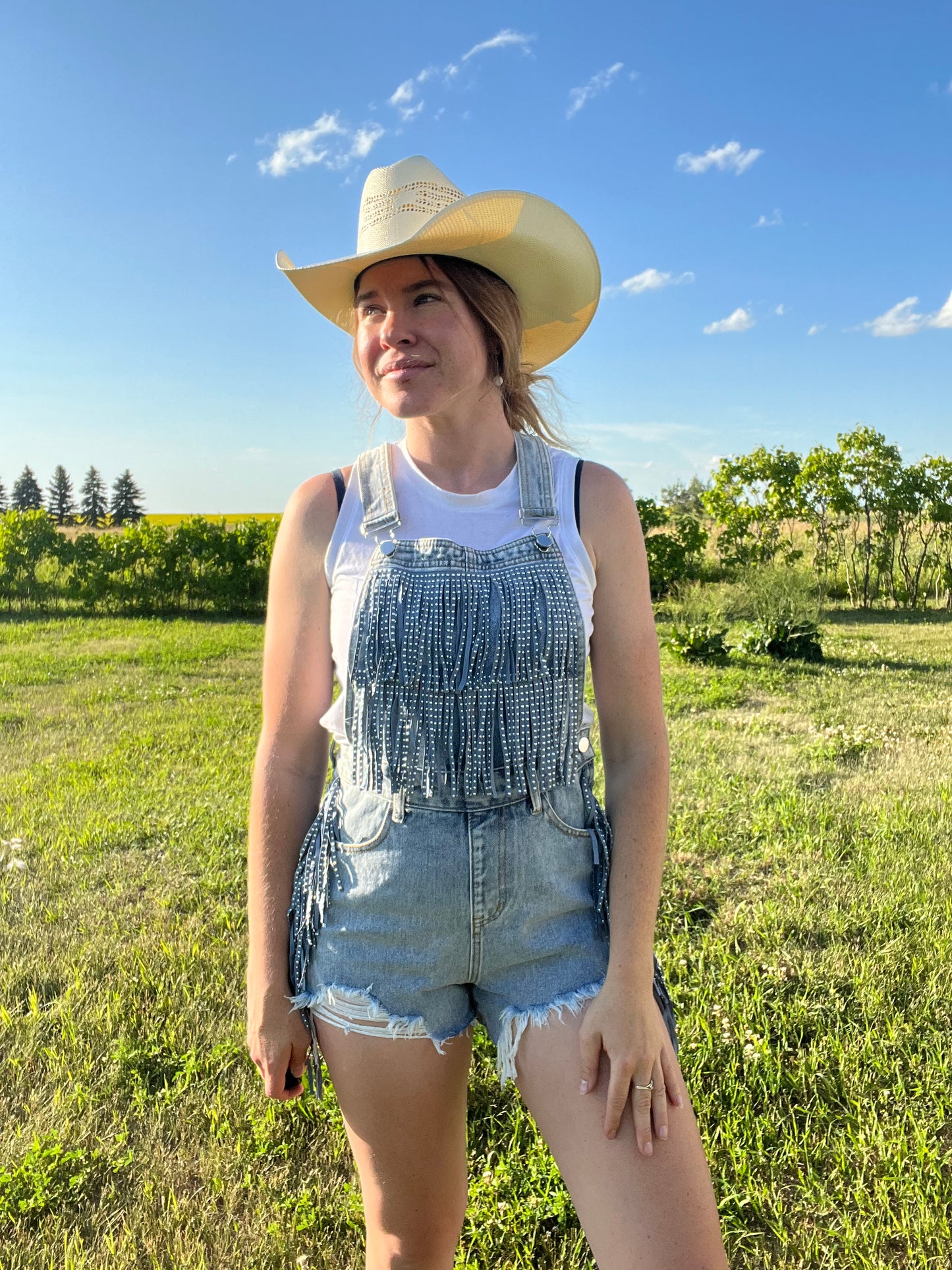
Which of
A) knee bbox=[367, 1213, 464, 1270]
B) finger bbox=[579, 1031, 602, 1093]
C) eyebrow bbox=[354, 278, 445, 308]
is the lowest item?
knee bbox=[367, 1213, 464, 1270]

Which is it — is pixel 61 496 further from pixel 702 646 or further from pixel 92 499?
pixel 702 646

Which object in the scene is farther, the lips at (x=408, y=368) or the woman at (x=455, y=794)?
the lips at (x=408, y=368)

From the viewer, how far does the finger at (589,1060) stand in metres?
1.37

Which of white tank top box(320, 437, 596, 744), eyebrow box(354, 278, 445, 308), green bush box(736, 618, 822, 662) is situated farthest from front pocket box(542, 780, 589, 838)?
green bush box(736, 618, 822, 662)

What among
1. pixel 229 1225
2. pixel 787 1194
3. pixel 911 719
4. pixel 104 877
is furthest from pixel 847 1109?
pixel 911 719

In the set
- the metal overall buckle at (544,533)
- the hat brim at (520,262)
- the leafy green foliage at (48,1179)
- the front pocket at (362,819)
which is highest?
the hat brim at (520,262)

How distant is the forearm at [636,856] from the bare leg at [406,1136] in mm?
340

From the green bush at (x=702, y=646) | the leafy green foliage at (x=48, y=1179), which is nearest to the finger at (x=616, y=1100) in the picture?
the leafy green foliage at (x=48, y=1179)

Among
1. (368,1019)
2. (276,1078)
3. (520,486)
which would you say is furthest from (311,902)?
(520,486)

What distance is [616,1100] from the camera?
1.34 meters

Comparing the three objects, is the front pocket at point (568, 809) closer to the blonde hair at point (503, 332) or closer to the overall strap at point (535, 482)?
the overall strap at point (535, 482)

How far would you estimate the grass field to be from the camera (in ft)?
7.47

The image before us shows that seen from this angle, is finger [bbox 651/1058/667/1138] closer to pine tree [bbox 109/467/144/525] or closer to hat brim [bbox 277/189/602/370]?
hat brim [bbox 277/189/602/370]

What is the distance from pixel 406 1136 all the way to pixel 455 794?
1.92ft
